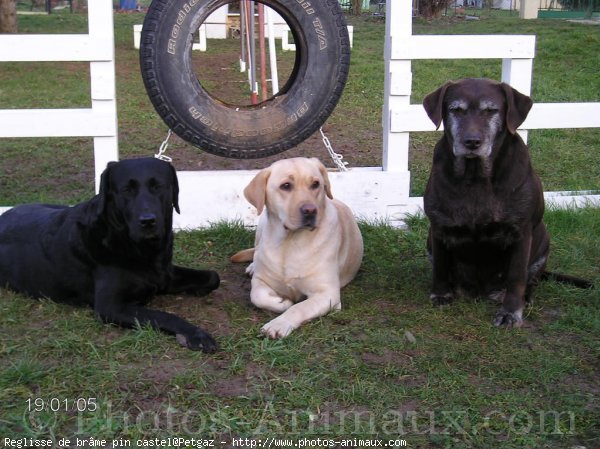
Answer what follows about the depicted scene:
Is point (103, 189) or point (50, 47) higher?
point (50, 47)

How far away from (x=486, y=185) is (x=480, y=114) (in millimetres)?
379

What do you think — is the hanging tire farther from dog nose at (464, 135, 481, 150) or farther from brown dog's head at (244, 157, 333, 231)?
dog nose at (464, 135, 481, 150)

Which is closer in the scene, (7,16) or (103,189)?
(103,189)

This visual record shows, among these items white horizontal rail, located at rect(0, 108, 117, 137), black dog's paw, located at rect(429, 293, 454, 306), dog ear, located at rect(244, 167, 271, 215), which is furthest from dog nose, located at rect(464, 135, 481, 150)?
white horizontal rail, located at rect(0, 108, 117, 137)

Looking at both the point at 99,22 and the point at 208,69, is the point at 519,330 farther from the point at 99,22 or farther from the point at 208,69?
the point at 208,69

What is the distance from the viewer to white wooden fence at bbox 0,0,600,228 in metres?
5.49

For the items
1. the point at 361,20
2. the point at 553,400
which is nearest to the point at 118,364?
the point at 553,400

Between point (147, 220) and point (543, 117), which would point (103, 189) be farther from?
point (543, 117)

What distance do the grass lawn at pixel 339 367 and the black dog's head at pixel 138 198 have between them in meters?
0.52

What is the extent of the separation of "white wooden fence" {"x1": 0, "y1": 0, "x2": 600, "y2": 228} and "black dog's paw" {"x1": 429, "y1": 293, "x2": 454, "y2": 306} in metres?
1.58

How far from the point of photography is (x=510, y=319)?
4.14 m

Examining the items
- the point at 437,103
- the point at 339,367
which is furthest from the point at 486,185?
the point at 339,367

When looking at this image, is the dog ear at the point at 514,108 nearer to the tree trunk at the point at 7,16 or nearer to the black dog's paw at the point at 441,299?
the black dog's paw at the point at 441,299

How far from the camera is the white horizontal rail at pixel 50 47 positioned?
542 cm
